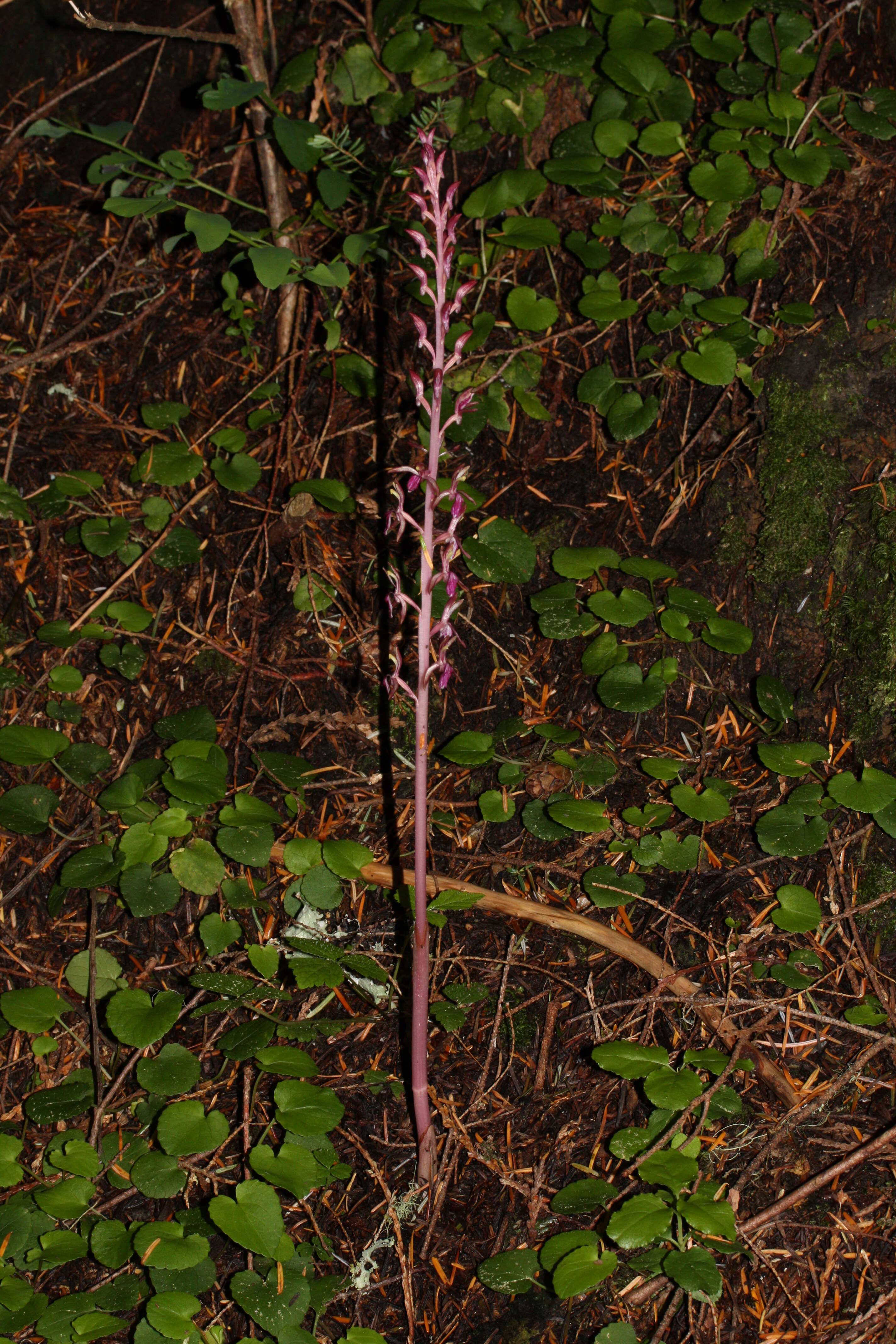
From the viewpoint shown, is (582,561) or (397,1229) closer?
(397,1229)

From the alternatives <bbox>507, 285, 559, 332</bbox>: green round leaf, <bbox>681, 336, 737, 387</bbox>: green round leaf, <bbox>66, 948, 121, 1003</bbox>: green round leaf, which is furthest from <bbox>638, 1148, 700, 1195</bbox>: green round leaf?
<bbox>507, 285, 559, 332</bbox>: green round leaf

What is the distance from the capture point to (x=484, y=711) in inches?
97.2

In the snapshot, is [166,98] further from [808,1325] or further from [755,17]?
[808,1325]

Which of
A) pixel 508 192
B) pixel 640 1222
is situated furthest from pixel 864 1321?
pixel 508 192

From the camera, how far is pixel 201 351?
9.58ft

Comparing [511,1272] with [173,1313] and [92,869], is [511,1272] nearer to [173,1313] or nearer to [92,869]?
[173,1313]

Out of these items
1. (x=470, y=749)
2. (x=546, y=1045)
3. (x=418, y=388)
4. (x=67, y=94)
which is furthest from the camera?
(x=67, y=94)

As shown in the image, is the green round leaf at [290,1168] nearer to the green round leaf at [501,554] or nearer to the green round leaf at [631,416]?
the green round leaf at [501,554]

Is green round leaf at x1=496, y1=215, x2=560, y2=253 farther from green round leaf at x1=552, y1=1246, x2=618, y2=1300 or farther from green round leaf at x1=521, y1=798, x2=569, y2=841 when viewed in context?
green round leaf at x1=552, y1=1246, x2=618, y2=1300

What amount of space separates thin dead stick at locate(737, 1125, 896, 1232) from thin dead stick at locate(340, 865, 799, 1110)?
0.13 meters

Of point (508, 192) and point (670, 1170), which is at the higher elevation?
point (508, 192)

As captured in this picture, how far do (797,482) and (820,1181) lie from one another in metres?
1.58

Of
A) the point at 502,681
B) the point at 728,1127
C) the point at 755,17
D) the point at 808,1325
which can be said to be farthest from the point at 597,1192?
the point at 755,17

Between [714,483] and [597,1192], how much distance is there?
1695mm
